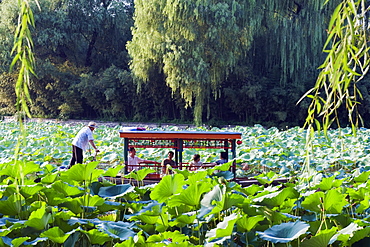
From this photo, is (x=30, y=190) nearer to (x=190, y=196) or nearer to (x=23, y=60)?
(x=190, y=196)

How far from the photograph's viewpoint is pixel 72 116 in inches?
910

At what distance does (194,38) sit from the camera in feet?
52.5

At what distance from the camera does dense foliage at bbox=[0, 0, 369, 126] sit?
16234mm

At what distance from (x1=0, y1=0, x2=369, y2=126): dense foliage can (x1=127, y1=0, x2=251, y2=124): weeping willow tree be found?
3 cm

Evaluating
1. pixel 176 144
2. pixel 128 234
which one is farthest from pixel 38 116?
pixel 128 234

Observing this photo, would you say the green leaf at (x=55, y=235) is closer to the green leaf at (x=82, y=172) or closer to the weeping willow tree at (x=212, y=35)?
the green leaf at (x=82, y=172)

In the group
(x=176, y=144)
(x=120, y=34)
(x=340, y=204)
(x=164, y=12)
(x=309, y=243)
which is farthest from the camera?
(x=120, y=34)

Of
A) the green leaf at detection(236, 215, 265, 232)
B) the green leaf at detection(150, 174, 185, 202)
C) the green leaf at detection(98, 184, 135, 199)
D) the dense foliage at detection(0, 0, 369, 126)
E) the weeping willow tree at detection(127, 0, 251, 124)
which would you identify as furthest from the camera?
the dense foliage at detection(0, 0, 369, 126)

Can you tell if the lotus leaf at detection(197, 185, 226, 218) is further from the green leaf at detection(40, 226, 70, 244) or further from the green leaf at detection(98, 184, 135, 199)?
the green leaf at detection(40, 226, 70, 244)

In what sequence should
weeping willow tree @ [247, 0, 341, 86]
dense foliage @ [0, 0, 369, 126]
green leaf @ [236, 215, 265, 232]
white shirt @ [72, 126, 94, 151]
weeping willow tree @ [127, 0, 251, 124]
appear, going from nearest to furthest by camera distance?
1. green leaf @ [236, 215, 265, 232]
2. white shirt @ [72, 126, 94, 151]
3. weeping willow tree @ [127, 0, 251, 124]
4. dense foliage @ [0, 0, 369, 126]
5. weeping willow tree @ [247, 0, 341, 86]

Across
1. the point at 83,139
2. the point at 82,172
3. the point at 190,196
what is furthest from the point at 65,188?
the point at 83,139

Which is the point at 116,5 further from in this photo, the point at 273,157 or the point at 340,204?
the point at 340,204

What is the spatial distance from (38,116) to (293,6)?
12534mm

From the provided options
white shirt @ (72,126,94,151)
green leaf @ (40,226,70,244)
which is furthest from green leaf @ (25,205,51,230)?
white shirt @ (72,126,94,151)
